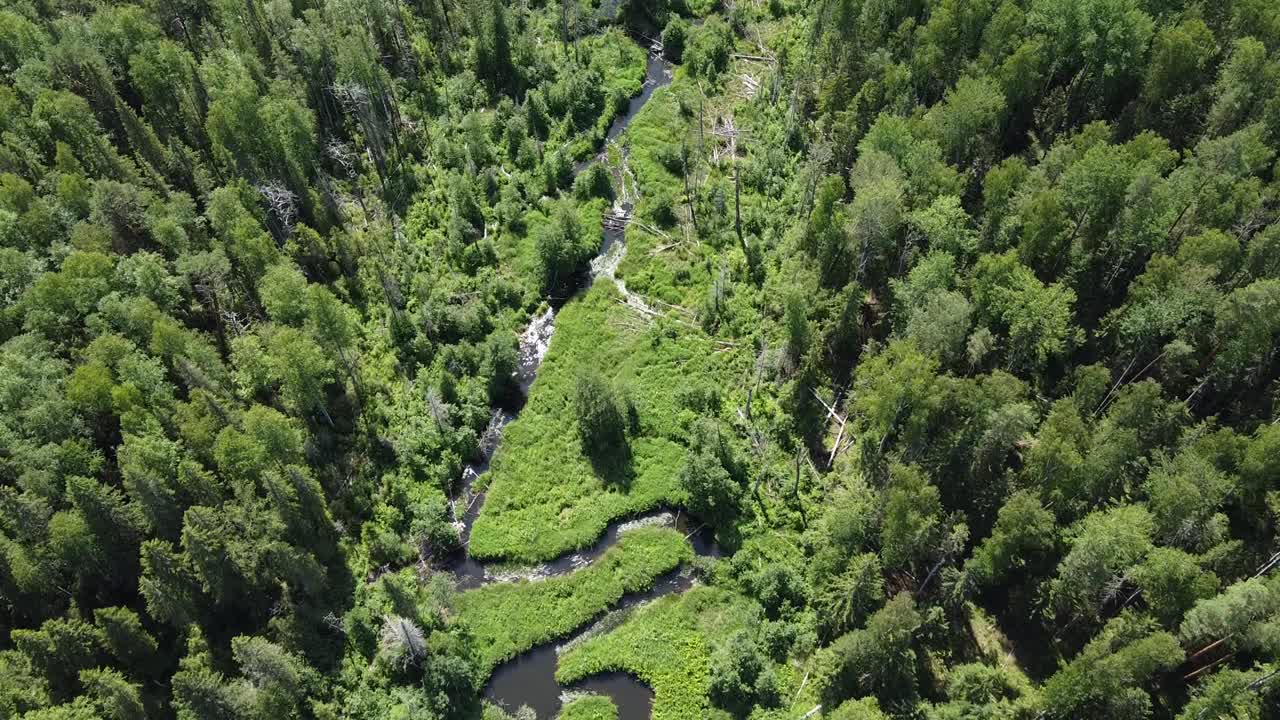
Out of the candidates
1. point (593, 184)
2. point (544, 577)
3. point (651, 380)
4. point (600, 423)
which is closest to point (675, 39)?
point (593, 184)

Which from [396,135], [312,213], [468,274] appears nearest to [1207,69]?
[468,274]

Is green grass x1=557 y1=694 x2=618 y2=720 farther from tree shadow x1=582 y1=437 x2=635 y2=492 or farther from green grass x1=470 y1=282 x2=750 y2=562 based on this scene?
tree shadow x1=582 y1=437 x2=635 y2=492

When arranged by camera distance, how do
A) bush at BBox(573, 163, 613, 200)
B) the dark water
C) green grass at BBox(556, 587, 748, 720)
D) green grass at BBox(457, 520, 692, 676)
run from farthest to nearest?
bush at BBox(573, 163, 613, 200)
green grass at BBox(457, 520, 692, 676)
the dark water
green grass at BBox(556, 587, 748, 720)

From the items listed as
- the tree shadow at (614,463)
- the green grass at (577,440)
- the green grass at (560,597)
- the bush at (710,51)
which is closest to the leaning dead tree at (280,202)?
the green grass at (577,440)

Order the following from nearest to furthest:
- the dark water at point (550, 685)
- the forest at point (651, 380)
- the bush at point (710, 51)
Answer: the forest at point (651, 380), the dark water at point (550, 685), the bush at point (710, 51)

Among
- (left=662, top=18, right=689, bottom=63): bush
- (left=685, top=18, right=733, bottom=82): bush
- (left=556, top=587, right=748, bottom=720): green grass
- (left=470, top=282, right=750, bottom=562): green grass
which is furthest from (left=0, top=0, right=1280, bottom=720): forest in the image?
(left=662, top=18, right=689, bottom=63): bush

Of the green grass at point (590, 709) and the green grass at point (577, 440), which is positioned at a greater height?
the green grass at point (577, 440)

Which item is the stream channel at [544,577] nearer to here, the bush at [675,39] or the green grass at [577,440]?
the green grass at [577,440]

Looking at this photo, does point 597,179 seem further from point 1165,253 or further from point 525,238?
point 1165,253

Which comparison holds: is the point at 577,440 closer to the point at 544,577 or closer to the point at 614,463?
the point at 614,463
